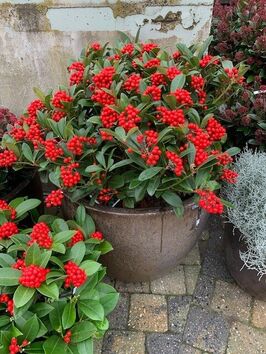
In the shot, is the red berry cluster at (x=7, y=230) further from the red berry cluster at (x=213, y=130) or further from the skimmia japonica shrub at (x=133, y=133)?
the red berry cluster at (x=213, y=130)

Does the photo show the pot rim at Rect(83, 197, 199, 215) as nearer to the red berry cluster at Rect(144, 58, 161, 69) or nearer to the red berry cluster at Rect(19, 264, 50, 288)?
the red berry cluster at Rect(19, 264, 50, 288)

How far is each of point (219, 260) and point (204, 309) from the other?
0.37m

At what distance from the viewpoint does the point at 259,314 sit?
2203 mm

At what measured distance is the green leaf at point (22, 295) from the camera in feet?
4.74

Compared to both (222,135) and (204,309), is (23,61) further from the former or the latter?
(204,309)

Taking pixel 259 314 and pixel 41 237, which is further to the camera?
pixel 259 314

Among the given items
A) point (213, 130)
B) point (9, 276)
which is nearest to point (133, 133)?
point (213, 130)

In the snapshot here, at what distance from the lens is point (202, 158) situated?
63.9 inches

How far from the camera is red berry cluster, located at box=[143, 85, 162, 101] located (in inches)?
68.1

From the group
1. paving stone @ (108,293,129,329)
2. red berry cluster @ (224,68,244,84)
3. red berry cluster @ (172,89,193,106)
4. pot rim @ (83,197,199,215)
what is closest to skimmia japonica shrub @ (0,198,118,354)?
pot rim @ (83,197,199,215)

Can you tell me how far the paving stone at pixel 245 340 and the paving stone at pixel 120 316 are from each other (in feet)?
1.84

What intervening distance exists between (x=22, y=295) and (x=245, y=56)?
2.17 meters

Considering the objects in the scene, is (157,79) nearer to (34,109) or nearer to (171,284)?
(34,109)

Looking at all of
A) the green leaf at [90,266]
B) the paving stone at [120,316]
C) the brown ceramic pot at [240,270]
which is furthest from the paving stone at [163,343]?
the green leaf at [90,266]
